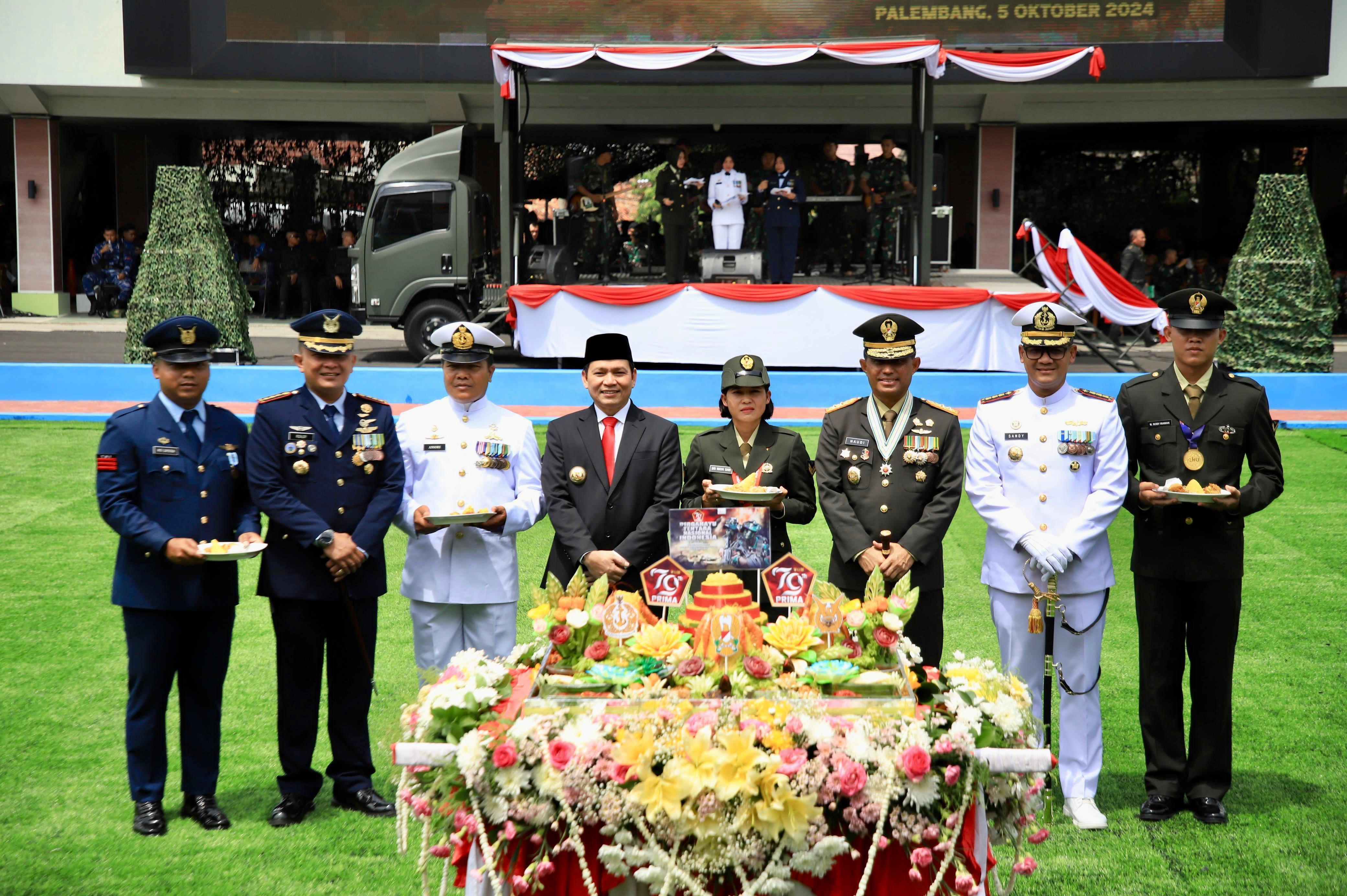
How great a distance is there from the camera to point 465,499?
519 cm

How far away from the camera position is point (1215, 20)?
68.5 feet

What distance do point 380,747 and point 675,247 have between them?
512 inches

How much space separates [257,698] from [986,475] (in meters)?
3.80

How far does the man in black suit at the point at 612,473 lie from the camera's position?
16.9 feet

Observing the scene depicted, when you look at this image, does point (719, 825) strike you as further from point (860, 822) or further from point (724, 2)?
point (724, 2)

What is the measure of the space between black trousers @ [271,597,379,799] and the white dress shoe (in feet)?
9.04

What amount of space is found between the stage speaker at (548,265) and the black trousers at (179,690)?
41.7 ft

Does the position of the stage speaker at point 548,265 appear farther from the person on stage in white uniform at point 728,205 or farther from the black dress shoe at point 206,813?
the black dress shoe at point 206,813

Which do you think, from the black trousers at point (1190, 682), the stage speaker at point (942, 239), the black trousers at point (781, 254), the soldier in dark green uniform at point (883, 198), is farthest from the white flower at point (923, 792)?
the stage speaker at point (942, 239)

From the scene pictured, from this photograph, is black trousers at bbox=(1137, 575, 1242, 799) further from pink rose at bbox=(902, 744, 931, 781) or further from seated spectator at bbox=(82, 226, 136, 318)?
seated spectator at bbox=(82, 226, 136, 318)

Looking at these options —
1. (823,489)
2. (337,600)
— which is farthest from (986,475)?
(337,600)

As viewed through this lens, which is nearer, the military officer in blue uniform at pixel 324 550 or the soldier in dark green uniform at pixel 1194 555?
the military officer in blue uniform at pixel 324 550

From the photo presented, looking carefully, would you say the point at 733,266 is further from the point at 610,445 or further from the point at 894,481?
the point at 894,481

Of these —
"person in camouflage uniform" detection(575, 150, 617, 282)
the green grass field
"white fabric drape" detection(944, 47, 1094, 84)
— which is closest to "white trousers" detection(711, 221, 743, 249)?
"person in camouflage uniform" detection(575, 150, 617, 282)
